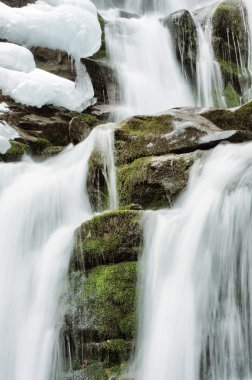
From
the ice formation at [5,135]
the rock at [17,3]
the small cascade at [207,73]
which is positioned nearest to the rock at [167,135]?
the ice formation at [5,135]

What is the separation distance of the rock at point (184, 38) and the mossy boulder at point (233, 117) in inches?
187

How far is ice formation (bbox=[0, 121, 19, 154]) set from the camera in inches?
320

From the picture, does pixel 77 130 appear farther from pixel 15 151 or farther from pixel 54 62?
pixel 54 62

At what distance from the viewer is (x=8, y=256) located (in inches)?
228

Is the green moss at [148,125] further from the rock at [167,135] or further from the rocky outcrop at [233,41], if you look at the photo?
the rocky outcrop at [233,41]

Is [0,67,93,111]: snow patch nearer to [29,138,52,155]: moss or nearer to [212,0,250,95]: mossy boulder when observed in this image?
[29,138,52,155]: moss

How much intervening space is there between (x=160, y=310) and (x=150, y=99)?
6865mm

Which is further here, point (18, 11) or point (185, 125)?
point (18, 11)

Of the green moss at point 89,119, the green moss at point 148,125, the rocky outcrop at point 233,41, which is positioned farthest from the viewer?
the rocky outcrop at point 233,41

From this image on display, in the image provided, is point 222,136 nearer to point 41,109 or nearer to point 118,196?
point 118,196

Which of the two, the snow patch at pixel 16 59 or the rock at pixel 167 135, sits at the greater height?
the snow patch at pixel 16 59

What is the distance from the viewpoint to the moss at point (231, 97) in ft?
37.7

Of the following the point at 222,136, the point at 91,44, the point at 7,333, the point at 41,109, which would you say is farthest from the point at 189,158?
the point at 91,44

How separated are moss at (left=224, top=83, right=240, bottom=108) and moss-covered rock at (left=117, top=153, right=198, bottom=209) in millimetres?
5802
